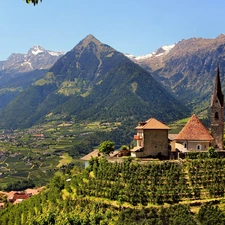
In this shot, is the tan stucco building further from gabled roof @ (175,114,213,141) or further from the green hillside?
the green hillside

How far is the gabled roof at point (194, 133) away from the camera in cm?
6000

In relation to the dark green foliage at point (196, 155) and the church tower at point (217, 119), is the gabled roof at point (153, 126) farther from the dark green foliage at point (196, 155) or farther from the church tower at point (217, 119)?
the church tower at point (217, 119)

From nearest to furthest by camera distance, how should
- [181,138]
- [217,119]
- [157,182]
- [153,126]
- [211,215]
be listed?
[211,215] < [157,182] < [181,138] < [153,126] < [217,119]

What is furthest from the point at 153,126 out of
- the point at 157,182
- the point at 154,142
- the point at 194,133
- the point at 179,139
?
the point at 157,182

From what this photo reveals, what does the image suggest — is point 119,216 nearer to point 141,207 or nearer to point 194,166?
point 141,207

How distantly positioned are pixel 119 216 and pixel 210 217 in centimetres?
1133

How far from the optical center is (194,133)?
6075 cm

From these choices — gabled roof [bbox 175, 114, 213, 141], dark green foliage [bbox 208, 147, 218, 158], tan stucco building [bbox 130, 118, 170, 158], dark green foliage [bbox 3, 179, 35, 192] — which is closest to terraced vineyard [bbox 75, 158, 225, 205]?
dark green foliage [bbox 208, 147, 218, 158]

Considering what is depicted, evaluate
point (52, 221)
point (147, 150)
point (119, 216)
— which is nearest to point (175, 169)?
point (147, 150)

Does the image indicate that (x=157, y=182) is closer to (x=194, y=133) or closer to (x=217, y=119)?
(x=194, y=133)

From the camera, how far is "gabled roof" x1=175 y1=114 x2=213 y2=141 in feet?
197

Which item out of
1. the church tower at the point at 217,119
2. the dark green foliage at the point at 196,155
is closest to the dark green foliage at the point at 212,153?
the dark green foliage at the point at 196,155

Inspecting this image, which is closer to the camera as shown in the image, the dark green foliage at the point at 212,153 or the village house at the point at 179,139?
the dark green foliage at the point at 212,153

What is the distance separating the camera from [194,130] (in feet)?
201
